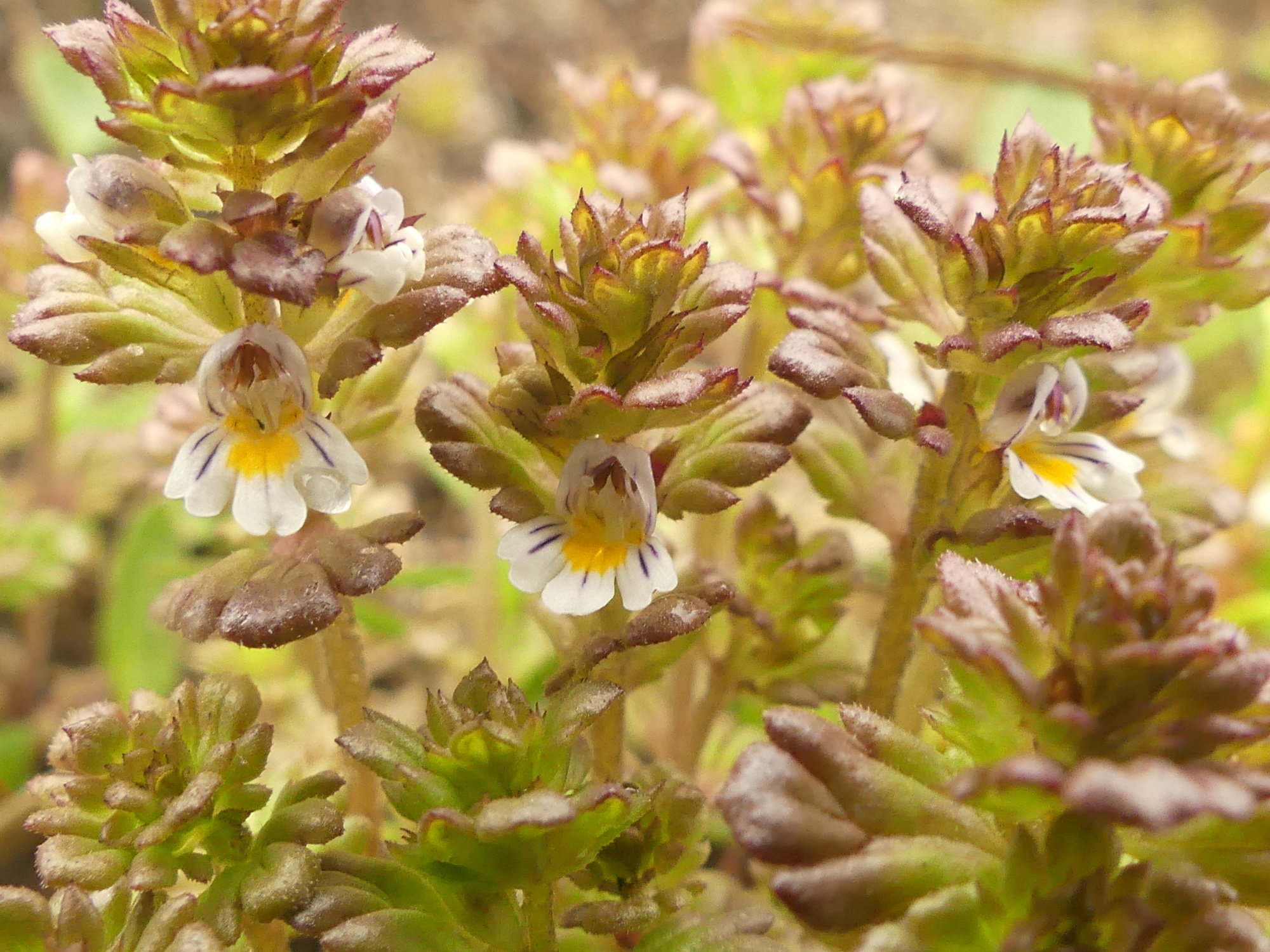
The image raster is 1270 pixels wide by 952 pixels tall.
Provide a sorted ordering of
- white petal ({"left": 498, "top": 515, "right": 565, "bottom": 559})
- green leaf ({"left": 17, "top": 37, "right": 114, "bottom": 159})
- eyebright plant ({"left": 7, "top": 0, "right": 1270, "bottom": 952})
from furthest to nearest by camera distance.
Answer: green leaf ({"left": 17, "top": 37, "right": 114, "bottom": 159}) < white petal ({"left": 498, "top": 515, "right": 565, "bottom": 559}) < eyebright plant ({"left": 7, "top": 0, "right": 1270, "bottom": 952})

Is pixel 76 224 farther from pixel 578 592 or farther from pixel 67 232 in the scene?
pixel 578 592

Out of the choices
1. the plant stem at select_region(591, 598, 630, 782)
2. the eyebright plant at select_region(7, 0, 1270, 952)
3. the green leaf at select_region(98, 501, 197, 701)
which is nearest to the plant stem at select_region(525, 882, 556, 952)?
the eyebright plant at select_region(7, 0, 1270, 952)

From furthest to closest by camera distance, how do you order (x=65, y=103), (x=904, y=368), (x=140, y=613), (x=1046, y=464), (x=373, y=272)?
1. (x=65, y=103)
2. (x=140, y=613)
3. (x=904, y=368)
4. (x=1046, y=464)
5. (x=373, y=272)

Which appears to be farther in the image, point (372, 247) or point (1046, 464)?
point (1046, 464)

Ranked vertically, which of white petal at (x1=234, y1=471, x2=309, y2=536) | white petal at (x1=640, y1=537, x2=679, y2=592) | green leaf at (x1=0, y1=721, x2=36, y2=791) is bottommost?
green leaf at (x1=0, y1=721, x2=36, y2=791)

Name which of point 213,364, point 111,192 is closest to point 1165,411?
point 213,364

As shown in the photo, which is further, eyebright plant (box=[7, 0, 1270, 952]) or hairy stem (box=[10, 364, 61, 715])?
hairy stem (box=[10, 364, 61, 715])

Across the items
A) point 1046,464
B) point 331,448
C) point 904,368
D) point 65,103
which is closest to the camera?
point 331,448

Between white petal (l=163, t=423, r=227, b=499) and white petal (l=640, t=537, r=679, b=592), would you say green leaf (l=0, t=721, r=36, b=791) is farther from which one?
white petal (l=640, t=537, r=679, b=592)

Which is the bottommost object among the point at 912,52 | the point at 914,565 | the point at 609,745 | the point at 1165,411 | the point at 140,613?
the point at 140,613
